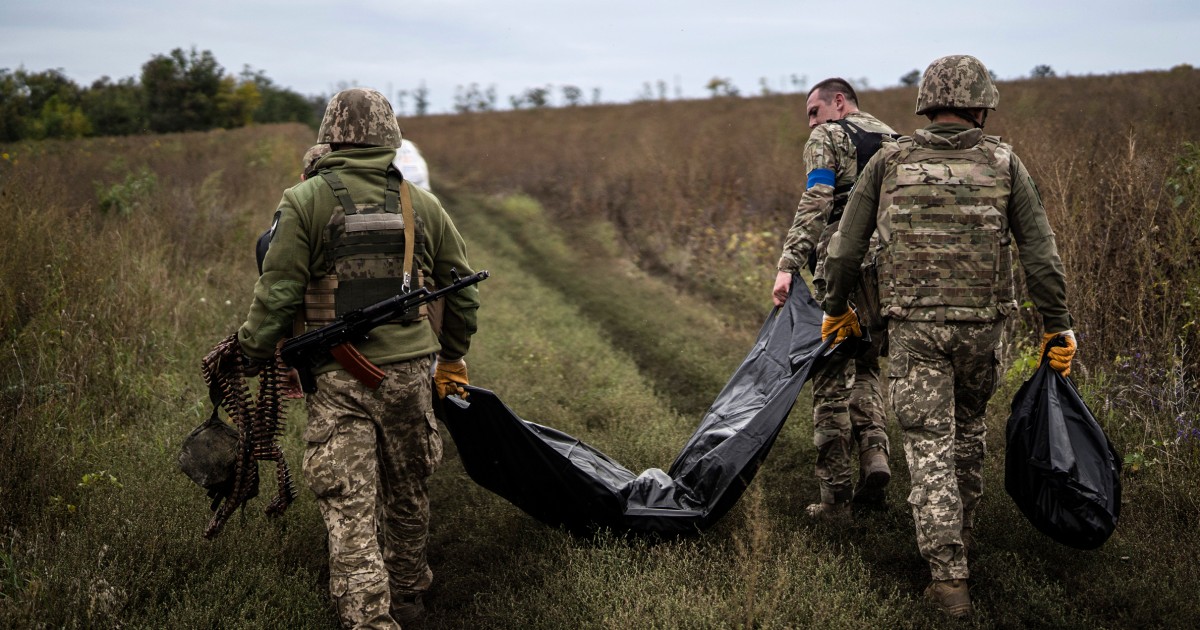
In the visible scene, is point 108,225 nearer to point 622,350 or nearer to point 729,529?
point 622,350

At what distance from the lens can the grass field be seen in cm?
375

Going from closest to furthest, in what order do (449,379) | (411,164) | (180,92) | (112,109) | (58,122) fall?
(449,379), (411,164), (58,122), (112,109), (180,92)

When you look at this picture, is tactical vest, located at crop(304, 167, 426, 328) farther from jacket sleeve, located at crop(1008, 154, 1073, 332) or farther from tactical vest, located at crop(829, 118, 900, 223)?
jacket sleeve, located at crop(1008, 154, 1073, 332)

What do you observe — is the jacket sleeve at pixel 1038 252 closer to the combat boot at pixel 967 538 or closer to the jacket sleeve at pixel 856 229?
the jacket sleeve at pixel 856 229

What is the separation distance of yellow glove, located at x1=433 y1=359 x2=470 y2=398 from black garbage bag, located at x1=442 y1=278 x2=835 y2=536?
42 millimetres

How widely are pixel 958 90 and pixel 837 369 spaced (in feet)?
5.66

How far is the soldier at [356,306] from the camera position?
3514 mm

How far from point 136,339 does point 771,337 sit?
5.27 metres

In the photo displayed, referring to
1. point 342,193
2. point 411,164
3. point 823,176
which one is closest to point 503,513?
point 342,193

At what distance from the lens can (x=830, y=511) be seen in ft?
16.0

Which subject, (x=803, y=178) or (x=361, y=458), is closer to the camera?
(x=361, y=458)

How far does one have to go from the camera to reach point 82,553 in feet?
13.2

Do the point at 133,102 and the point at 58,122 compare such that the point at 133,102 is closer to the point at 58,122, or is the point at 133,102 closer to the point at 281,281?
the point at 58,122

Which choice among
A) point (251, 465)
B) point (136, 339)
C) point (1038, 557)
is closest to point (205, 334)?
point (136, 339)
